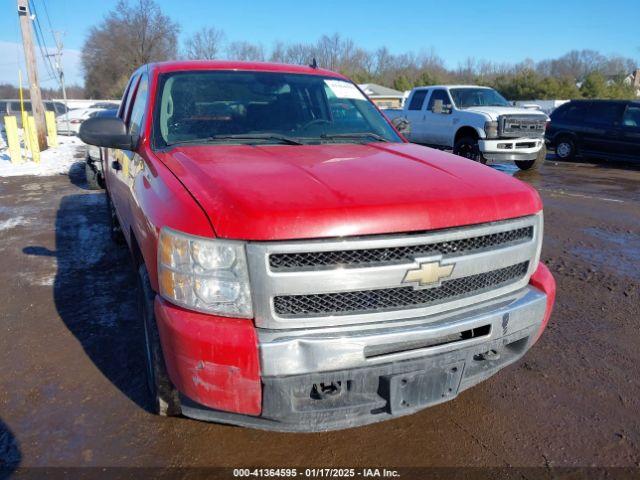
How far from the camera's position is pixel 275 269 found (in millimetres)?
1946

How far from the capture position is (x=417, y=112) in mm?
13164

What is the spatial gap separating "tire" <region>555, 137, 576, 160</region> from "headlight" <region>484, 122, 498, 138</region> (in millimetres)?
5087

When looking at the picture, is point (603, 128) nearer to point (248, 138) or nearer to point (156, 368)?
point (248, 138)

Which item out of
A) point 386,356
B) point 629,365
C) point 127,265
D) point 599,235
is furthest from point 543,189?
point 386,356

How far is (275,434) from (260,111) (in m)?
2.03

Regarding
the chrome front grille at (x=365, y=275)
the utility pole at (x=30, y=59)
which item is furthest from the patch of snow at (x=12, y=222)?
the utility pole at (x=30, y=59)

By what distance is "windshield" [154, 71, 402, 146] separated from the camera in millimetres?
3137

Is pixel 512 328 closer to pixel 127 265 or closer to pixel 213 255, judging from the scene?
pixel 213 255

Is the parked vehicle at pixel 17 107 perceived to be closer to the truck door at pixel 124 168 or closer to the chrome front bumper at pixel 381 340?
the truck door at pixel 124 168

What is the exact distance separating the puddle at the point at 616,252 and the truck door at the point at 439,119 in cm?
595

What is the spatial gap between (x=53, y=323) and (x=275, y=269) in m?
2.65

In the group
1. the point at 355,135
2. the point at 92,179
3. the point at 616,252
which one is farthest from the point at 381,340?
the point at 92,179

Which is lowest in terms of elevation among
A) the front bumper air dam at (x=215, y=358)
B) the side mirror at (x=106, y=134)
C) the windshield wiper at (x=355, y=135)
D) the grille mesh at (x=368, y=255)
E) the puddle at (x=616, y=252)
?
the puddle at (x=616, y=252)

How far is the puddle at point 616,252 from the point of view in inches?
206
